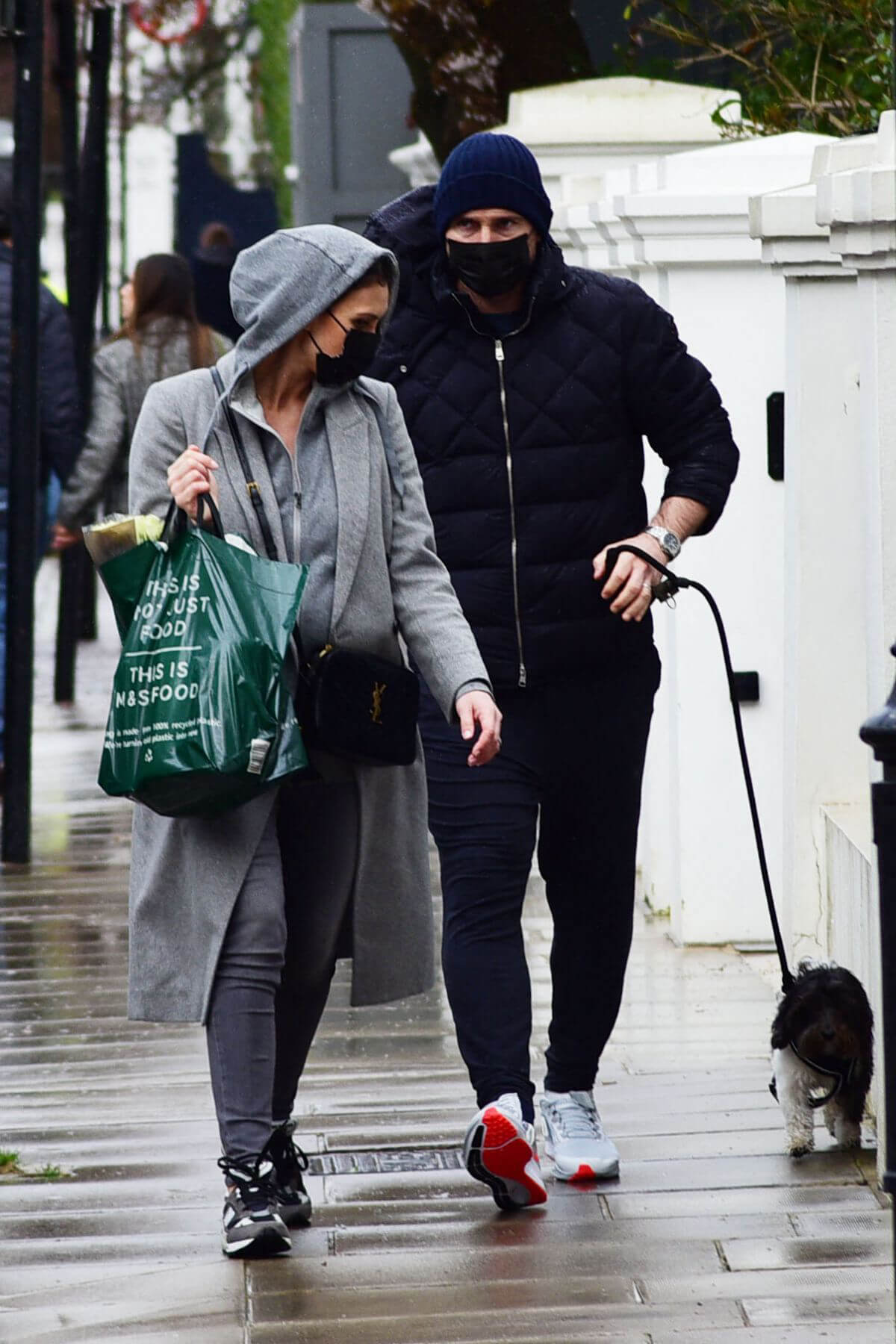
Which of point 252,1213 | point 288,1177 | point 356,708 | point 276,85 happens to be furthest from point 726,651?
point 276,85

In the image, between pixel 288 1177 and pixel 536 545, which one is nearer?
pixel 288 1177

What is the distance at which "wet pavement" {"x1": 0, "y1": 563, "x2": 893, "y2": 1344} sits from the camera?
4125mm

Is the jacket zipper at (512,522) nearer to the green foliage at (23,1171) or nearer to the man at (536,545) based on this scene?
the man at (536,545)

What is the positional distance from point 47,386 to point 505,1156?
6.42m

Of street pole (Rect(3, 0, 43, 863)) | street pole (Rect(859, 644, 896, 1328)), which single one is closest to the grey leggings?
street pole (Rect(859, 644, 896, 1328))

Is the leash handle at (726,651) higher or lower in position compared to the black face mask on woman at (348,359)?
lower

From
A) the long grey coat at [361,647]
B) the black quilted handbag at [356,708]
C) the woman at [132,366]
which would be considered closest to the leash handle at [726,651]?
the long grey coat at [361,647]

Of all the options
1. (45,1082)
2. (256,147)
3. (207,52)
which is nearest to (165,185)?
(256,147)

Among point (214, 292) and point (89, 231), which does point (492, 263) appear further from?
point (214, 292)

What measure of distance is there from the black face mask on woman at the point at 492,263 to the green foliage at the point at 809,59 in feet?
8.37

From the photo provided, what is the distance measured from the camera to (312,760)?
458 centimetres

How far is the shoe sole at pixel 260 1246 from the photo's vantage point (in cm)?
441

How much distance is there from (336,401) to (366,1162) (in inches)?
60.9

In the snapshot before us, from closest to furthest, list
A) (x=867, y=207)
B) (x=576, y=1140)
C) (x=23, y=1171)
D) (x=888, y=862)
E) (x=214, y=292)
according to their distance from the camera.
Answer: (x=888, y=862) < (x=867, y=207) < (x=576, y=1140) < (x=23, y=1171) < (x=214, y=292)
